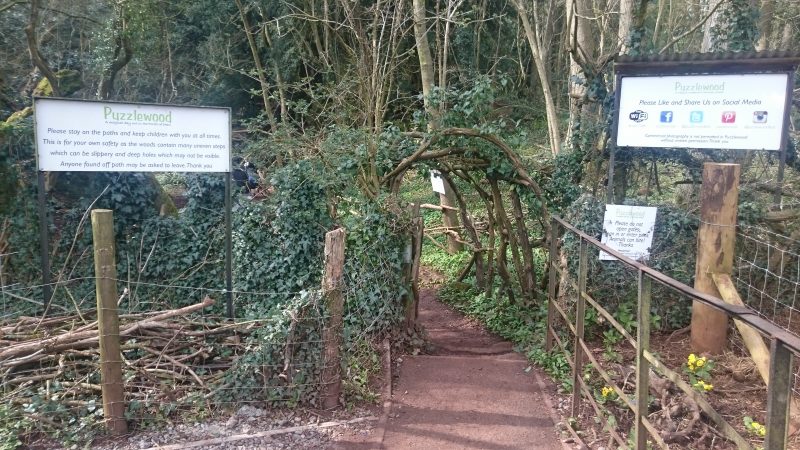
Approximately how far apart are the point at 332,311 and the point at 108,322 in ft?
5.63

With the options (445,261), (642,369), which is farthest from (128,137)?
(445,261)

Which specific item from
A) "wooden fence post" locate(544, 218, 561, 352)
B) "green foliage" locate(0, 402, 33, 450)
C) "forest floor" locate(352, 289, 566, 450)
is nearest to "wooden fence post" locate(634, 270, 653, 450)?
"forest floor" locate(352, 289, 566, 450)

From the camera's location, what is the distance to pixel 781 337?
1859 millimetres

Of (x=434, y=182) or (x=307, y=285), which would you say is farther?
(x=434, y=182)

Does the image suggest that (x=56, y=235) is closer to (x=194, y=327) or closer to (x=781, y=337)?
(x=194, y=327)

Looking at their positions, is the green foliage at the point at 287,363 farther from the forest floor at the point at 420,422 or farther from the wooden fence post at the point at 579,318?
the wooden fence post at the point at 579,318

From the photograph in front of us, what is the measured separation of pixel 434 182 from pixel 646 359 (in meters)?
7.92

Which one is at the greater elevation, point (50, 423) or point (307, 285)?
point (307, 285)

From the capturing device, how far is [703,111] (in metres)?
6.11

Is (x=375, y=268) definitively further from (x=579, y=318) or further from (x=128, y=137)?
(x=128, y=137)

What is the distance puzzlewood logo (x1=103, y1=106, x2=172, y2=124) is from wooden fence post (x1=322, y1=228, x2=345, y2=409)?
100 inches

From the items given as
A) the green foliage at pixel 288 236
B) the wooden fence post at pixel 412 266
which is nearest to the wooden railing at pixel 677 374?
the wooden fence post at pixel 412 266

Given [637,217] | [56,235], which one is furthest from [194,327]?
[637,217]

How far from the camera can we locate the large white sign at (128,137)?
5.78m
